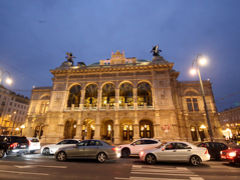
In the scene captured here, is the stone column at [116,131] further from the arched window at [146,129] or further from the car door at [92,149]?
A: the car door at [92,149]

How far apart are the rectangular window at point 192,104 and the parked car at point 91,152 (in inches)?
933

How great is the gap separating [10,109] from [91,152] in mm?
66796

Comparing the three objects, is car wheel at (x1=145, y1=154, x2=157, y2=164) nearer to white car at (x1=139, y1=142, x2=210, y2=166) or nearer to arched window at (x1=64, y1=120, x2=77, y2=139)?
white car at (x1=139, y1=142, x2=210, y2=166)

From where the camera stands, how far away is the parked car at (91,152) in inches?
360

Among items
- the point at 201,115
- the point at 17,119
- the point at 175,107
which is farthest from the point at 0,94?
the point at 201,115

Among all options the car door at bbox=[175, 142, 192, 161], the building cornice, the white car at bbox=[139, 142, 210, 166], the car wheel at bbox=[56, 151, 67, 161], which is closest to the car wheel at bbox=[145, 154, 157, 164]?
the white car at bbox=[139, 142, 210, 166]

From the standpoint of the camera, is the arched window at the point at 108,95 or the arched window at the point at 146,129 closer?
the arched window at the point at 146,129

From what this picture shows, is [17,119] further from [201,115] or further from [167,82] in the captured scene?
[201,115]

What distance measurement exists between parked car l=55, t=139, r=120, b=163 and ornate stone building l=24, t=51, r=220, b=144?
1359 centimetres

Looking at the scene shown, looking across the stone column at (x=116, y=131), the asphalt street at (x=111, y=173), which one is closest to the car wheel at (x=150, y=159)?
the asphalt street at (x=111, y=173)

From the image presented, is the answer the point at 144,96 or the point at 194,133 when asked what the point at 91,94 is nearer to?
the point at 144,96

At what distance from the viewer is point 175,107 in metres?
26.1

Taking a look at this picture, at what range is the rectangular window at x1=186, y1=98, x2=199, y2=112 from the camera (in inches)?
1085

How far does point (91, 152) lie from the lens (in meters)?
9.34
